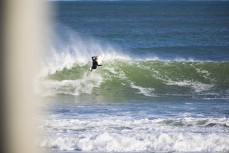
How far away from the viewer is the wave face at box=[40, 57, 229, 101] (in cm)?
1470

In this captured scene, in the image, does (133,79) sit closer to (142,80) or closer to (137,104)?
(142,80)

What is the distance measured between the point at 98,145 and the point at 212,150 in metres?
1.71

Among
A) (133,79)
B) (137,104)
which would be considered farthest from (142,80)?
(137,104)

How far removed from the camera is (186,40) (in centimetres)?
3142

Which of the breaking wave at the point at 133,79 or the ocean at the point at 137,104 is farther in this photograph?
the breaking wave at the point at 133,79

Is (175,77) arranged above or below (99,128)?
above

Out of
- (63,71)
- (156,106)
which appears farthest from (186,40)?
(156,106)

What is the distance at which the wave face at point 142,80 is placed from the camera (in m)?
14.7

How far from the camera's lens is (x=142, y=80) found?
1652cm

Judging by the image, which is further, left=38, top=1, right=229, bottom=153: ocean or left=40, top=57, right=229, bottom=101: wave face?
left=40, top=57, right=229, bottom=101: wave face

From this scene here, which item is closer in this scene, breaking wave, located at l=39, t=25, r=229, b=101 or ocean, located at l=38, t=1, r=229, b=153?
ocean, located at l=38, t=1, r=229, b=153

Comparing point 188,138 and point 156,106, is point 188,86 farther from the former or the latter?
point 188,138

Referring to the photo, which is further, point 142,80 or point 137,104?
point 142,80

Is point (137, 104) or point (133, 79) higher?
point (133, 79)
